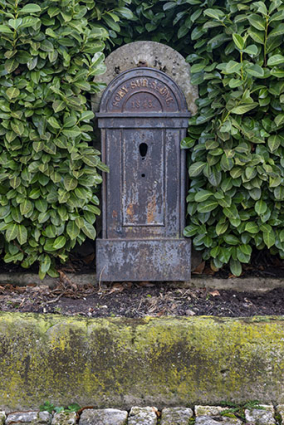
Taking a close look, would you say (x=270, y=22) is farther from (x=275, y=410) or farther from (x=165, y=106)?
(x=275, y=410)

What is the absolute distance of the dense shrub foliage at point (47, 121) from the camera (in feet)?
10.8

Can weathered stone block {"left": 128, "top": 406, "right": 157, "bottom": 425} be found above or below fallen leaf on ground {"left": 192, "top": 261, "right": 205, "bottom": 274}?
below

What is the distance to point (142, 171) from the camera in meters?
3.65

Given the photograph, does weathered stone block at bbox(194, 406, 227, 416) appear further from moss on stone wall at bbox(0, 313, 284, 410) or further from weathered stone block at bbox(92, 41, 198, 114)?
weathered stone block at bbox(92, 41, 198, 114)

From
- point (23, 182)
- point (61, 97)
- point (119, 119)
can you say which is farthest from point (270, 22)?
point (23, 182)

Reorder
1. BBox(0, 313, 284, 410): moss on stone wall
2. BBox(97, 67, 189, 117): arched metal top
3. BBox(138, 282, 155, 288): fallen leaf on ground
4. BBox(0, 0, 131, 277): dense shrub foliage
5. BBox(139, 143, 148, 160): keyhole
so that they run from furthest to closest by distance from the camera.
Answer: BBox(138, 282, 155, 288): fallen leaf on ground < BBox(139, 143, 148, 160): keyhole < BBox(97, 67, 189, 117): arched metal top < BBox(0, 0, 131, 277): dense shrub foliage < BBox(0, 313, 284, 410): moss on stone wall

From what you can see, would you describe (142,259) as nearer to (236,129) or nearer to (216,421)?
(236,129)

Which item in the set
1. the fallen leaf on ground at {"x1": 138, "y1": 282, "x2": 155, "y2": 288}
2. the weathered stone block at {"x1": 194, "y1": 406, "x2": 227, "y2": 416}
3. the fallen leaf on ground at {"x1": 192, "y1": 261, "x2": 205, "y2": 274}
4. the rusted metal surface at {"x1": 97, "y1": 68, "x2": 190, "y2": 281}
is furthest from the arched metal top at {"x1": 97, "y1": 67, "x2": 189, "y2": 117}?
the weathered stone block at {"x1": 194, "y1": 406, "x2": 227, "y2": 416}

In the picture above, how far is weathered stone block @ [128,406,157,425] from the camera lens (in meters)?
2.53

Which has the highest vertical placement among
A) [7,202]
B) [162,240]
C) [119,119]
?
[119,119]

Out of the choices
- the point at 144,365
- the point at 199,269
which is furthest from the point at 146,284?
the point at 144,365

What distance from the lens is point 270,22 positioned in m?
3.28

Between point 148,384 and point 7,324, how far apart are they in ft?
2.81

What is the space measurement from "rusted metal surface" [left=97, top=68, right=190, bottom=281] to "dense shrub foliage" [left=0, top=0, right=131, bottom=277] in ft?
0.55
